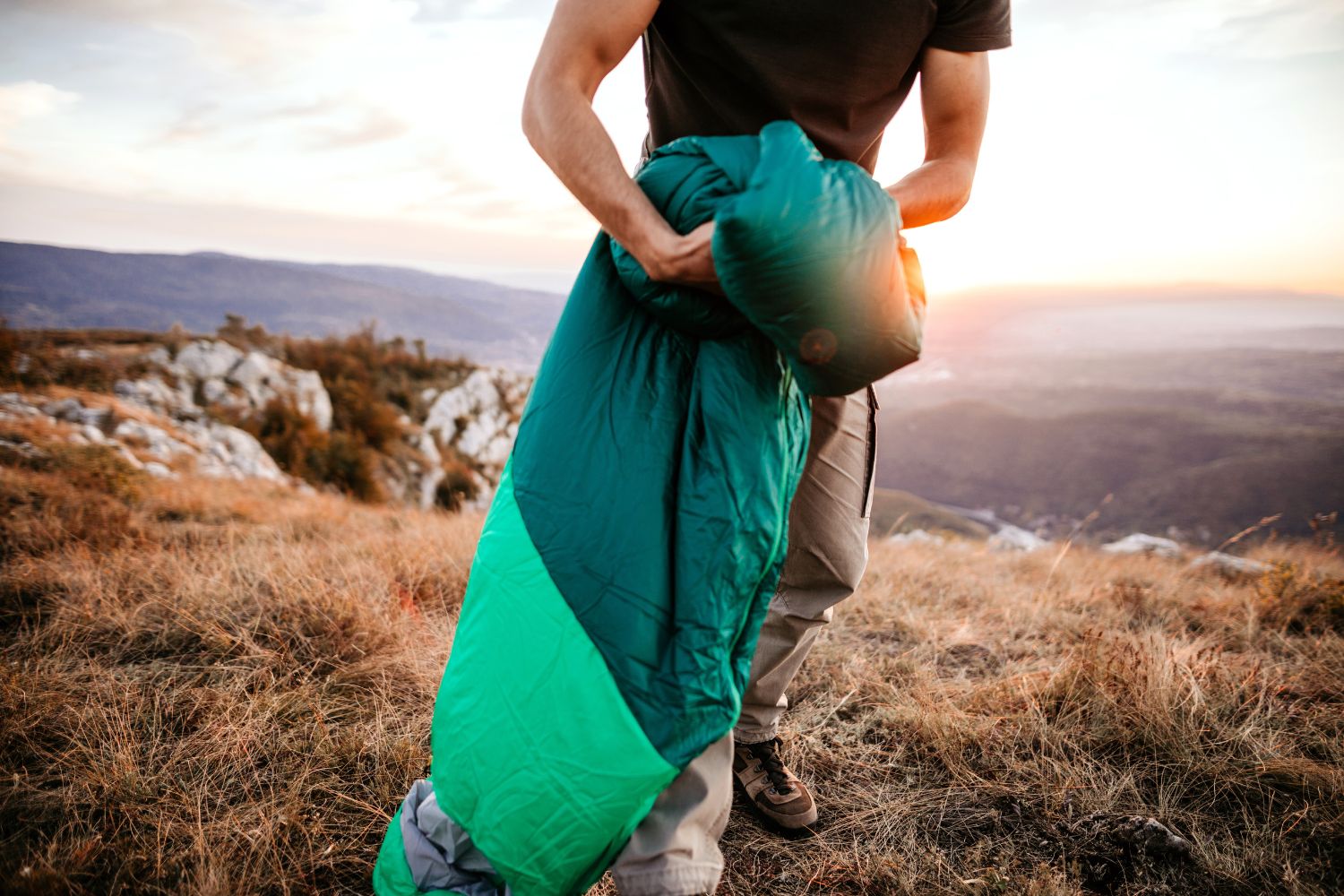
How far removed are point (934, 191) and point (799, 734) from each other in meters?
1.69

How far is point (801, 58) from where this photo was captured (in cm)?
122

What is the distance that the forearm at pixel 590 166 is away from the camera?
101 centimetres

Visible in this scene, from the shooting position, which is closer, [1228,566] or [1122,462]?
[1228,566]

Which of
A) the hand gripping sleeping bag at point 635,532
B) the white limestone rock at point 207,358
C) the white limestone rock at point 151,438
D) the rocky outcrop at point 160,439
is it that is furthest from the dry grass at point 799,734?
the white limestone rock at point 207,358

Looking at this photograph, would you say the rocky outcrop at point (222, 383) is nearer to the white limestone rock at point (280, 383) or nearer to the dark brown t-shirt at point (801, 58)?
the white limestone rock at point (280, 383)

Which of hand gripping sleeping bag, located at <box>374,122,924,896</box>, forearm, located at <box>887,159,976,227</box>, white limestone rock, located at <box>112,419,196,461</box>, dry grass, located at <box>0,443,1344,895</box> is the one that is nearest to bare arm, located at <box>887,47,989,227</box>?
forearm, located at <box>887,159,976,227</box>

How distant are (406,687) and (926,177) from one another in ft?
7.10

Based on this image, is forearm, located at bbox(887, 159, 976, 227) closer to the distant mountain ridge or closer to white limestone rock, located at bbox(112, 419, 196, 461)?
white limestone rock, located at bbox(112, 419, 196, 461)

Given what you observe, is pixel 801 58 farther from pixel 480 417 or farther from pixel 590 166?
pixel 480 417

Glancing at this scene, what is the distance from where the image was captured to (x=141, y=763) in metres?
1.77

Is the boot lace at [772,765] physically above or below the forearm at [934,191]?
below

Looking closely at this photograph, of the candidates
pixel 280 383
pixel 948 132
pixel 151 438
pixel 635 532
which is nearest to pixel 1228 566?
pixel 948 132

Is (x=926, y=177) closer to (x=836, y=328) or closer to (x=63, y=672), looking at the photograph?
(x=836, y=328)

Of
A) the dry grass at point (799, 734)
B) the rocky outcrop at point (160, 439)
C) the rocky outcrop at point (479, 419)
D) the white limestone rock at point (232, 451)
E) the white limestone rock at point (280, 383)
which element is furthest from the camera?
the rocky outcrop at point (479, 419)
